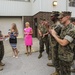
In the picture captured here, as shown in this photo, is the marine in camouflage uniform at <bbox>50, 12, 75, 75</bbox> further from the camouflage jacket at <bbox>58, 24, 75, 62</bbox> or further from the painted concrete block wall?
the painted concrete block wall

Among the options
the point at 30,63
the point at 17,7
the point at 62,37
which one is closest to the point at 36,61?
the point at 30,63

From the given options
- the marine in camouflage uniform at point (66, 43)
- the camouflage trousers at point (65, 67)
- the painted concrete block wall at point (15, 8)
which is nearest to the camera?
the marine in camouflage uniform at point (66, 43)

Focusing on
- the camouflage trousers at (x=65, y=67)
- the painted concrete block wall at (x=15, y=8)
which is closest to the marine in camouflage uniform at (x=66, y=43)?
the camouflage trousers at (x=65, y=67)

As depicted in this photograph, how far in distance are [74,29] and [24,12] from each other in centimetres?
1313

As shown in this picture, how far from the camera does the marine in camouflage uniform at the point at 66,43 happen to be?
3.31 m

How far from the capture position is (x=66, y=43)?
130 inches

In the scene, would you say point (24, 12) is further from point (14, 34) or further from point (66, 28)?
point (66, 28)

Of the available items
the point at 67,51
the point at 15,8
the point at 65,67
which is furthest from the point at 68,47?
the point at 15,8

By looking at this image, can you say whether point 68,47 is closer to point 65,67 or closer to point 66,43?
point 66,43

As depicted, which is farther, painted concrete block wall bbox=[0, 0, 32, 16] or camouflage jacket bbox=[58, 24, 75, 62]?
painted concrete block wall bbox=[0, 0, 32, 16]

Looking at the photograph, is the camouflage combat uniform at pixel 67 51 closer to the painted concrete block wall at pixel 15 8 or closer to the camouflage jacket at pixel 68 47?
the camouflage jacket at pixel 68 47

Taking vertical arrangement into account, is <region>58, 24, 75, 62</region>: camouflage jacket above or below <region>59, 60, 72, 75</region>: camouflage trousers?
above

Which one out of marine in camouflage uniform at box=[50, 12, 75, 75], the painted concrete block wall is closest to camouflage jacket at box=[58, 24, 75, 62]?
marine in camouflage uniform at box=[50, 12, 75, 75]

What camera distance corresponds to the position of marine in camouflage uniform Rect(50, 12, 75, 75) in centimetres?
331
